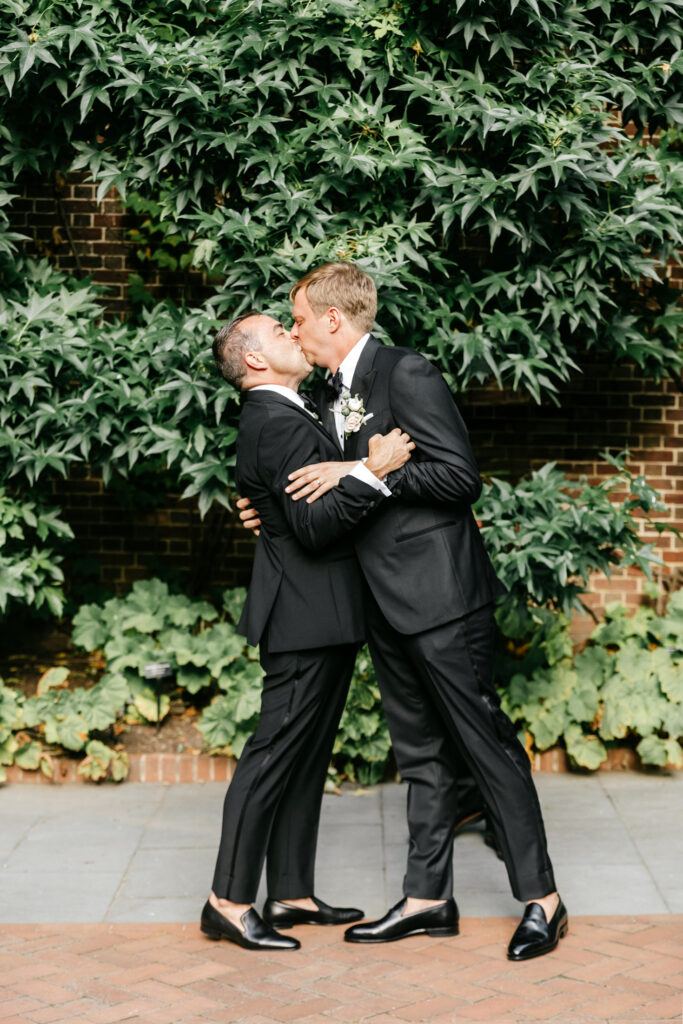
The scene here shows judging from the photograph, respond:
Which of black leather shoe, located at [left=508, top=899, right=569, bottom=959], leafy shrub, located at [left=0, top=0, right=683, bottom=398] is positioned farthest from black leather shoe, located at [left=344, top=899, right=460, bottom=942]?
leafy shrub, located at [left=0, top=0, right=683, bottom=398]

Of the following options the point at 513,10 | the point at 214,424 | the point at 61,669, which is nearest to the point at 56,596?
the point at 61,669

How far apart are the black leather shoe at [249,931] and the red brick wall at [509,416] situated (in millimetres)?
2957

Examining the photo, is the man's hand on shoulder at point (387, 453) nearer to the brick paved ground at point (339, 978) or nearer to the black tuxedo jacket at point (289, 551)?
the black tuxedo jacket at point (289, 551)

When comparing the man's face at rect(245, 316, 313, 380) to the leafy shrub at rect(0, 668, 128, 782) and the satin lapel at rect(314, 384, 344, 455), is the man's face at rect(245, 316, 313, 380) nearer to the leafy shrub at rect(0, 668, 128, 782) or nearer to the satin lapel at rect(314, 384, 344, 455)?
the satin lapel at rect(314, 384, 344, 455)

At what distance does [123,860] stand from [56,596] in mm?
1463

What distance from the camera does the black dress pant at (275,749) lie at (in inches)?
159

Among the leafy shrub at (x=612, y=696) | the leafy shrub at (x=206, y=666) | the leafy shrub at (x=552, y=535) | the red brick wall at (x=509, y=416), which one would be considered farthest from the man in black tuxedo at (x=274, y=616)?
the red brick wall at (x=509, y=416)

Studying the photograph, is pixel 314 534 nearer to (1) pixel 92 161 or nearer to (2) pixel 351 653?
(2) pixel 351 653

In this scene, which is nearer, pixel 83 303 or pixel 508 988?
pixel 508 988

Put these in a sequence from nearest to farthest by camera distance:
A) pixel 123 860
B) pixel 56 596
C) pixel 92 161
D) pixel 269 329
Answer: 1. pixel 269 329
2. pixel 123 860
3. pixel 92 161
4. pixel 56 596

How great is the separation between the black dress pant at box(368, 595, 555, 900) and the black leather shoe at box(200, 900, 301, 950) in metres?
0.45

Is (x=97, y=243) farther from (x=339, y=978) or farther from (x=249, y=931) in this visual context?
(x=339, y=978)

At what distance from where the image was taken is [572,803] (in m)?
5.56

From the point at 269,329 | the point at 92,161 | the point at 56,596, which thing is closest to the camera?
the point at 269,329
